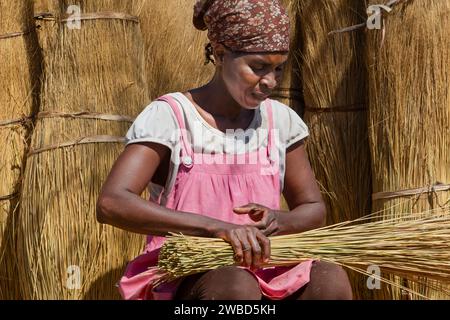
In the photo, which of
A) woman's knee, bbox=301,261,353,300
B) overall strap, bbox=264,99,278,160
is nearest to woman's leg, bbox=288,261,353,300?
woman's knee, bbox=301,261,353,300

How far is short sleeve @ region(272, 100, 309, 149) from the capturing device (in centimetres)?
293

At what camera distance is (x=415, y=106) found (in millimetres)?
3445

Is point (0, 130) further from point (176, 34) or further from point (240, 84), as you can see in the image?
point (240, 84)

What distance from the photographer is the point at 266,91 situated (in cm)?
277

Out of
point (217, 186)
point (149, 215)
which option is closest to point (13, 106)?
point (217, 186)

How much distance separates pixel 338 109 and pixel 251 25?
1089 millimetres

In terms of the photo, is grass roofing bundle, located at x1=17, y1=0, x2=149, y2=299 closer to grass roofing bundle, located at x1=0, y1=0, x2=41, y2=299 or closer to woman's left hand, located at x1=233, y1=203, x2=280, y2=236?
grass roofing bundle, located at x1=0, y1=0, x2=41, y2=299

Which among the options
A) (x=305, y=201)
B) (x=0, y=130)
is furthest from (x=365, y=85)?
(x=0, y=130)

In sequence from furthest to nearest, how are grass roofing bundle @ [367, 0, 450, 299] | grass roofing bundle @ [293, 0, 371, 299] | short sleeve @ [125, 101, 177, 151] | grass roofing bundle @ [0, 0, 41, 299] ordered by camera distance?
1. grass roofing bundle @ [0, 0, 41, 299]
2. grass roofing bundle @ [293, 0, 371, 299]
3. grass roofing bundle @ [367, 0, 450, 299]
4. short sleeve @ [125, 101, 177, 151]

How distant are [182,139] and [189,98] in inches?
5.8

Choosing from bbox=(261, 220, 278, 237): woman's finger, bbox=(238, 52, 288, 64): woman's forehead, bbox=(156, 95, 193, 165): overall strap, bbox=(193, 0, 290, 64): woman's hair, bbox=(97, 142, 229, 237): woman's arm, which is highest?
bbox=(193, 0, 290, 64): woman's hair

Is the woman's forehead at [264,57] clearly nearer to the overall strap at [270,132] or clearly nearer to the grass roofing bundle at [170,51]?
the overall strap at [270,132]

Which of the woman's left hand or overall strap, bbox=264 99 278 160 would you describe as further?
overall strap, bbox=264 99 278 160

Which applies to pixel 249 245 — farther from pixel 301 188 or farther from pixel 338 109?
pixel 338 109
